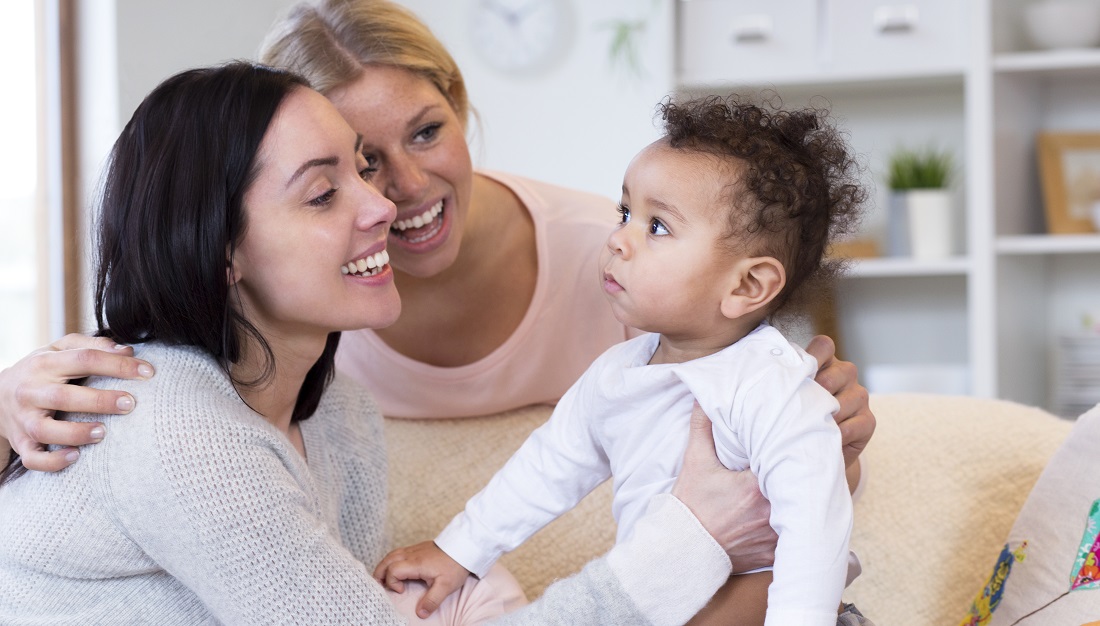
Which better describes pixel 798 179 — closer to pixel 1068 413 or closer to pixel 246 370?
pixel 246 370

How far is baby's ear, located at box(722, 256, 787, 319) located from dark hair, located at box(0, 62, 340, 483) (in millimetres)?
520

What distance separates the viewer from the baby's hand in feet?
4.25

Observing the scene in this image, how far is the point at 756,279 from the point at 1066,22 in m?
2.26

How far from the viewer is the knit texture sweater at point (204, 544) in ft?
3.48

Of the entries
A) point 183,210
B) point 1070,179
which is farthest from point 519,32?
point 183,210

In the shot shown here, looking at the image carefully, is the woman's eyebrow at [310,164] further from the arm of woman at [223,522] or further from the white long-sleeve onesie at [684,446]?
the white long-sleeve onesie at [684,446]

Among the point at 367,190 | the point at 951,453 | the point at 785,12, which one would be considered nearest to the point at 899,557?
the point at 951,453

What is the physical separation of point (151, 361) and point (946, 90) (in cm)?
267

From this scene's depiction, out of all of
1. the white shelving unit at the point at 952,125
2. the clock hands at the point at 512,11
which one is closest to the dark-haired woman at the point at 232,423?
the white shelving unit at the point at 952,125

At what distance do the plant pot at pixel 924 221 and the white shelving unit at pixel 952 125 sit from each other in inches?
2.4

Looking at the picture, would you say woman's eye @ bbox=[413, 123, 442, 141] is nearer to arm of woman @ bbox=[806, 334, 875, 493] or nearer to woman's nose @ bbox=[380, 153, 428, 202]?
woman's nose @ bbox=[380, 153, 428, 202]

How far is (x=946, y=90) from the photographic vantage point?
3199 mm

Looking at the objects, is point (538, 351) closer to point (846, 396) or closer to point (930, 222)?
point (846, 396)

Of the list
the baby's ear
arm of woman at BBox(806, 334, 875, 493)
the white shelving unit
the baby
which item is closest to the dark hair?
the baby
